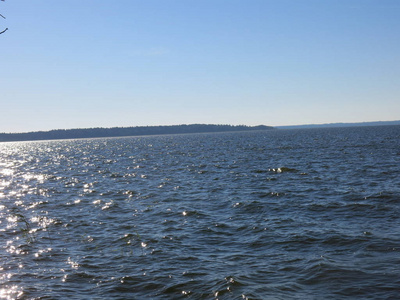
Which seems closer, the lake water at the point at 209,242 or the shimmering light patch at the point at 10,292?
the shimmering light patch at the point at 10,292

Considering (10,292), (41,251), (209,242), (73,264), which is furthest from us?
(209,242)

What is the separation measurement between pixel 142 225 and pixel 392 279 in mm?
11863

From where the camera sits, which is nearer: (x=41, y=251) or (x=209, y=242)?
(x=41, y=251)

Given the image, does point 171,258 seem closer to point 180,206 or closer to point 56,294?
point 56,294

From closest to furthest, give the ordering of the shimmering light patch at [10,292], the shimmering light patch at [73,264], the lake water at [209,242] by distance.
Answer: the shimmering light patch at [10,292], the lake water at [209,242], the shimmering light patch at [73,264]

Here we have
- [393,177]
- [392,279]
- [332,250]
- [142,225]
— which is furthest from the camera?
[393,177]

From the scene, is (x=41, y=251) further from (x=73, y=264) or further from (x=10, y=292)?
(x=10, y=292)

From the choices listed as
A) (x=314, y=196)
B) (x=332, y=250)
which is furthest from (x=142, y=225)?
(x=314, y=196)

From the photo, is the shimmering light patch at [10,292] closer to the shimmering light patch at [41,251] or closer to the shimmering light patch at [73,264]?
the shimmering light patch at [73,264]

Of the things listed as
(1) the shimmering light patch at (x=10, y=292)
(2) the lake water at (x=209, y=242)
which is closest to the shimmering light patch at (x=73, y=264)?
(2) the lake water at (x=209, y=242)

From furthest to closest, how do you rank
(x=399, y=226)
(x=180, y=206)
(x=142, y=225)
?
(x=180, y=206) < (x=142, y=225) < (x=399, y=226)

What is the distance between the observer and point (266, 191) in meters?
27.1

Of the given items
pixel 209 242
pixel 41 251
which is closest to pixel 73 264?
Answer: pixel 41 251

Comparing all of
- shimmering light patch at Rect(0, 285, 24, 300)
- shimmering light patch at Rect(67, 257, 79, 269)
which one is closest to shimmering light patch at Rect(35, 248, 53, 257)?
shimmering light patch at Rect(67, 257, 79, 269)
